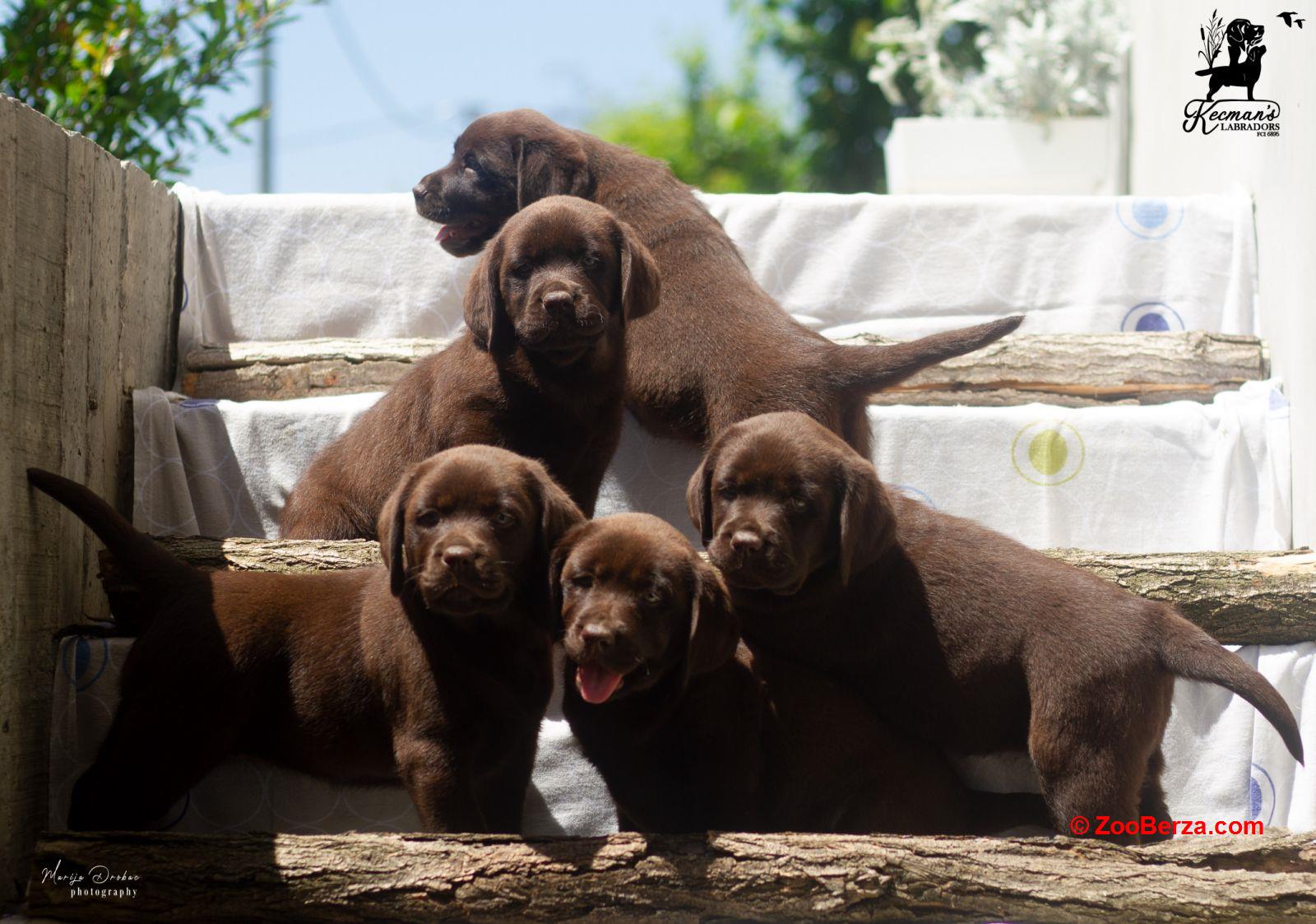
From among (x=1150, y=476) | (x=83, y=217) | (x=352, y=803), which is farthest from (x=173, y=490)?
(x=1150, y=476)

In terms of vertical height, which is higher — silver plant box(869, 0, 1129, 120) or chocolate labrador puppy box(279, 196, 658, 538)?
silver plant box(869, 0, 1129, 120)

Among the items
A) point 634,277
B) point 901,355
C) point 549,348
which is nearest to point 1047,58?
point 901,355

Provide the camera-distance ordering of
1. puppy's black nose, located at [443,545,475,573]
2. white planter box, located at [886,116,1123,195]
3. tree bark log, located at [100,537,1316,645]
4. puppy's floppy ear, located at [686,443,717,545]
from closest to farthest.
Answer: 1. puppy's black nose, located at [443,545,475,573]
2. puppy's floppy ear, located at [686,443,717,545]
3. tree bark log, located at [100,537,1316,645]
4. white planter box, located at [886,116,1123,195]

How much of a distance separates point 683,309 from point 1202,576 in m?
1.74

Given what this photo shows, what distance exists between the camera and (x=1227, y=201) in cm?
504

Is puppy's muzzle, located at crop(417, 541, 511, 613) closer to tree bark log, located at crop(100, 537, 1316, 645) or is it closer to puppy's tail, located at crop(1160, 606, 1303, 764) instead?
tree bark log, located at crop(100, 537, 1316, 645)

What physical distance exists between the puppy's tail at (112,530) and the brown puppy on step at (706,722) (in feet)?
3.61

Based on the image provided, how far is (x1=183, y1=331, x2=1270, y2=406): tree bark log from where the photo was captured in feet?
14.9

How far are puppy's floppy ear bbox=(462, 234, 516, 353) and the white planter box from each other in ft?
16.7

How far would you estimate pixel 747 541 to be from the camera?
3025 millimetres

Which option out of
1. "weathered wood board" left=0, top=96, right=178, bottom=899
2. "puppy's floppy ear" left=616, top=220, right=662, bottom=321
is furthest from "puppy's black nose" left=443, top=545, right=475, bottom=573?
"weathered wood board" left=0, top=96, right=178, bottom=899

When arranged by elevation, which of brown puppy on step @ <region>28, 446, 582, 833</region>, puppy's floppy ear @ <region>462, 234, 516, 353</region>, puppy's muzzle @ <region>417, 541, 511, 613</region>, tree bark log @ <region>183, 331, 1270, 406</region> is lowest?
brown puppy on step @ <region>28, 446, 582, 833</region>

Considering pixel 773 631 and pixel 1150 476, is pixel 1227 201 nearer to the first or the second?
pixel 1150 476

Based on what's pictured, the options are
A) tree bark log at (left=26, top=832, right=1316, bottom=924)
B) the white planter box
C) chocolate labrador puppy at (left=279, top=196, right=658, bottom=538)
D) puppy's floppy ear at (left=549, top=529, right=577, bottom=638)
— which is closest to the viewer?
tree bark log at (left=26, top=832, right=1316, bottom=924)
